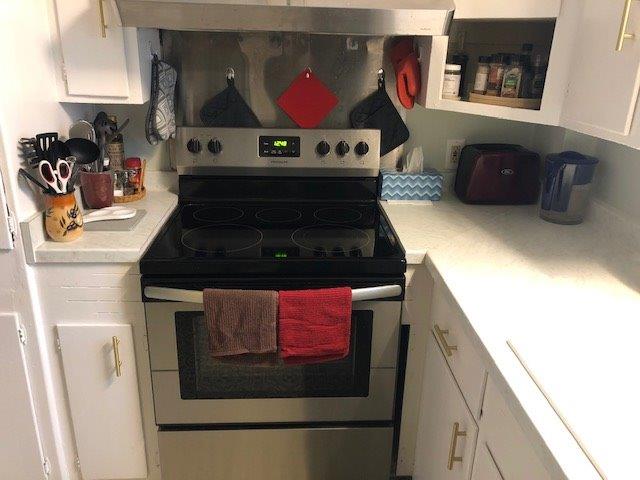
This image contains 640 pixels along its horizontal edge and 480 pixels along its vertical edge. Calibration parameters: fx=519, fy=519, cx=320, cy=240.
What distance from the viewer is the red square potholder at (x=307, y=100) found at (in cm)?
186

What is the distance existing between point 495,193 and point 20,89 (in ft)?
4.93

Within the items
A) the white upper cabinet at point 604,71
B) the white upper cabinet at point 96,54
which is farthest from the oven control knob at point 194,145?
the white upper cabinet at point 604,71

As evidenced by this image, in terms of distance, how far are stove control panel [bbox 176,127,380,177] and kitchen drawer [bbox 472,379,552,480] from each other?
1.06 metres

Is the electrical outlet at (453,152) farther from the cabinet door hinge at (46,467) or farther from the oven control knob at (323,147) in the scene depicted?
the cabinet door hinge at (46,467)

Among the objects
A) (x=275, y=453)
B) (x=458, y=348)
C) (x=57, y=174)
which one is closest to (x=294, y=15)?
(x=57, y=174)

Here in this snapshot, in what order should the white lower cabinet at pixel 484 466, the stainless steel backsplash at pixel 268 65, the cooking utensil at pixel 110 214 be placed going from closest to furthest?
the white lower cabinet at pixel 484 466 → the cooking utensil at pixel 110 214 → the stainless steel backsplash at pixel 268 65

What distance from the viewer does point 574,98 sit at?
132 cm

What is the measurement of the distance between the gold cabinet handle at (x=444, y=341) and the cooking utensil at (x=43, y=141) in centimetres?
116

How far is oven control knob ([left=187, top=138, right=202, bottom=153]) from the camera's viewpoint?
1.85 metres

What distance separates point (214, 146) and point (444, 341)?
1050 mm

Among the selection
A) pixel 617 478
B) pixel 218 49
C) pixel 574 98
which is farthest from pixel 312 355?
pixel 218 49

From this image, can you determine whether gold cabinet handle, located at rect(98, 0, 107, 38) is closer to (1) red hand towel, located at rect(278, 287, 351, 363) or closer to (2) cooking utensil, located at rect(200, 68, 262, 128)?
(2) cooking utensil, located at rect(200, 68, 262, 128)

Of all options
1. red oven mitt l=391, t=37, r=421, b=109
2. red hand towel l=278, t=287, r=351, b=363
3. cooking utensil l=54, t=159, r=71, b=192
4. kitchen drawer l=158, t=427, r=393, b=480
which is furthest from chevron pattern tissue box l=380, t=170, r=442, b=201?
cooking utensil l=54, t=159, r=71, b=192

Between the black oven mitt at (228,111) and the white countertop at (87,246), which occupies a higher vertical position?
the black oven mitt at (228,111)
